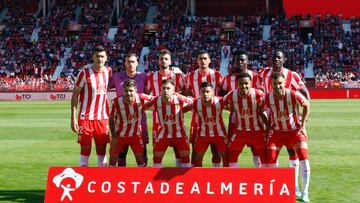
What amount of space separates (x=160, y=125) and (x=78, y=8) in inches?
1846

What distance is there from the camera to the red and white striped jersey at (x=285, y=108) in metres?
8.05

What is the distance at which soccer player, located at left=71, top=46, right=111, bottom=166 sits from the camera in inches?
340

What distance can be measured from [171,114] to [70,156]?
16.0 feet

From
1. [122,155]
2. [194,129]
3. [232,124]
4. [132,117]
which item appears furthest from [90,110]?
[232,124]

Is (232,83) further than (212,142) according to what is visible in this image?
Yes

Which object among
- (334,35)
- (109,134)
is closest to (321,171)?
(109,134)

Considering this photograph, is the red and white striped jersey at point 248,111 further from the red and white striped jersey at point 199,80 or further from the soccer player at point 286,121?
the red and white striped jersey at point 199,80

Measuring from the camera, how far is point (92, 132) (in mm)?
8648

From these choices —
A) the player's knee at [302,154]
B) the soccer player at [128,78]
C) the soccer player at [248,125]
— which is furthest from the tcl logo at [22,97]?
the player's knee at [302,154]

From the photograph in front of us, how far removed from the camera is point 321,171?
34.4 ft

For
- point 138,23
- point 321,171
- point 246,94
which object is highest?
point 138,23

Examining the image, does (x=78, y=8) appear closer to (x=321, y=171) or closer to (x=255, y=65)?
(x=255, y=65)

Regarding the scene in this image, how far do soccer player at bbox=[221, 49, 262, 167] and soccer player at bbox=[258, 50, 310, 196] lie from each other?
12 cm

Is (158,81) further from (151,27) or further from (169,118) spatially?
(151,27)
